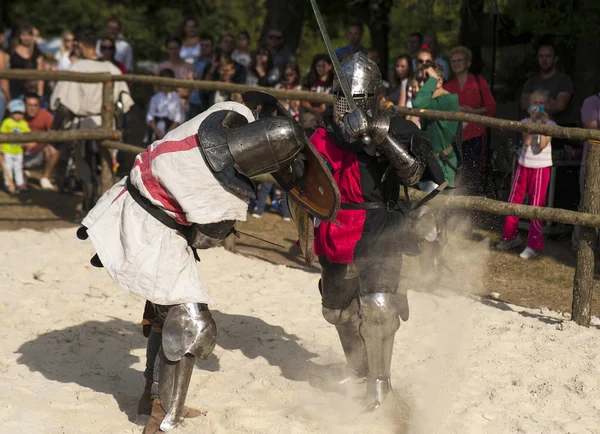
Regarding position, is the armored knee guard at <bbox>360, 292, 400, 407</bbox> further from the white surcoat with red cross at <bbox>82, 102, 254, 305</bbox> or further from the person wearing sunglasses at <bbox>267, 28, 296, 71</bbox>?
the person wearing sunglasses at <bbox>267, 28, 296, 71</bbox>

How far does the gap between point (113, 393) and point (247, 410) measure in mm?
736

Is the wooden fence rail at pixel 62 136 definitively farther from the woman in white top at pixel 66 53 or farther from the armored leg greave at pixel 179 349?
the armored leg greave at pixel 179 349

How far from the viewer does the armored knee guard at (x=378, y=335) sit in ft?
15.0

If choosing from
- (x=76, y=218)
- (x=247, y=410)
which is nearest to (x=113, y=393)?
(x=247, y=410)

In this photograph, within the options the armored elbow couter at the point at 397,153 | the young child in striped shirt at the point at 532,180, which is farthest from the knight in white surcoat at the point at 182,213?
the young child in striped shirt at the point at 532,180

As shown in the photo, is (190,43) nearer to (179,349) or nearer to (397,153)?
(397,153)

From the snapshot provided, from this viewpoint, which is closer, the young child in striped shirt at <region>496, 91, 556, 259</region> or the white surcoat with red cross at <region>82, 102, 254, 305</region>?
the white surcoat with red cross at <region>82, 102, 254, 305</region>

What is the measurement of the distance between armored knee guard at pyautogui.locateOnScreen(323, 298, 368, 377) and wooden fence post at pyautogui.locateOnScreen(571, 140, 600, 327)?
1.67m

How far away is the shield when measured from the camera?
13.5ft

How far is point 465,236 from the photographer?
23.8ft

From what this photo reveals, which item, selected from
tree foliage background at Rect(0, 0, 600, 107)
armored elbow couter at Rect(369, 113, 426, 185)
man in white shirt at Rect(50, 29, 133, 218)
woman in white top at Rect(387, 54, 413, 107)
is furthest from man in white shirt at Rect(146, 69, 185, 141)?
armored elbow couter at Rect(369, 113, 426, 185)

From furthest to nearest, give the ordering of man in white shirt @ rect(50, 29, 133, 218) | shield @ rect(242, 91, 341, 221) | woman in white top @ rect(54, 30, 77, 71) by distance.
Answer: woman in white top @ rect(54, 30, 77, 71)
man in white shirt @ rect(50, 29, 133, 218)
shield @ rect(242, 91, 341, 221)

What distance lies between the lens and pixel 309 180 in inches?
168

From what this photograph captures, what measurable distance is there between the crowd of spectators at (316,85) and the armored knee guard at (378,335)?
62.8 inches
